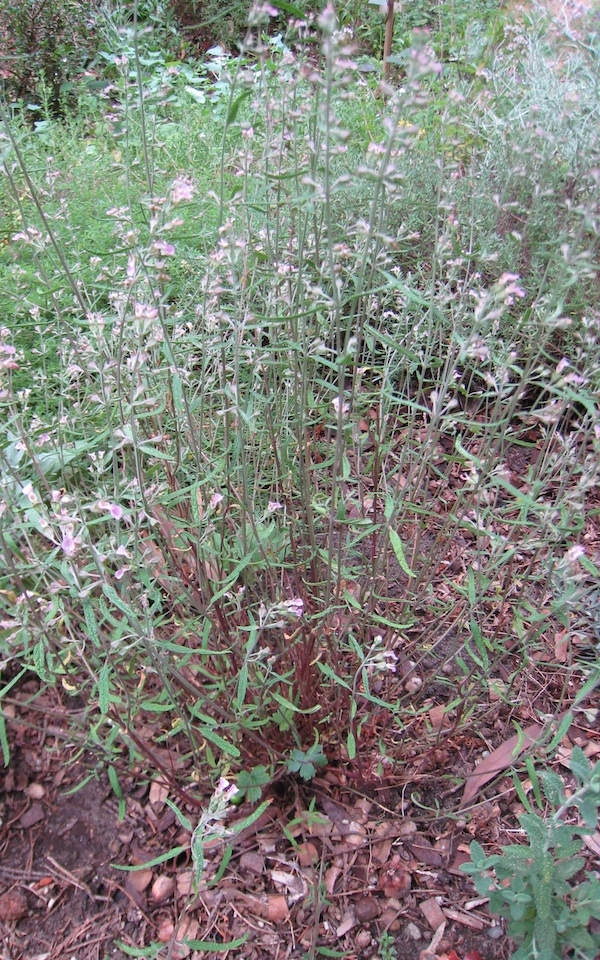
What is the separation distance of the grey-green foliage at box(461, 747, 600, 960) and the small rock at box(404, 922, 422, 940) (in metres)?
0.40

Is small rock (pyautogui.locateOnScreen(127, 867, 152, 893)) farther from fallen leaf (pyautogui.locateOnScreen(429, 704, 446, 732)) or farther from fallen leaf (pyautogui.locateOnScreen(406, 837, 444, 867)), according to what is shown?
fallen leaf (pyautogui.locateOnScreen(429, 704, 446, 732))

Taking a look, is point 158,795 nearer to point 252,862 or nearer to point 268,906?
point 252,862

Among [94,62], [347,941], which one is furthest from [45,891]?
[94,62]

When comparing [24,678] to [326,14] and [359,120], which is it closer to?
[326,14]

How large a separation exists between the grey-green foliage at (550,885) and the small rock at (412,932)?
403 mm

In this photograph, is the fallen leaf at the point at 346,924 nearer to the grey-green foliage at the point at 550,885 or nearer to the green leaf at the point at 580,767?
the grey-green foliage at the point at 550,885

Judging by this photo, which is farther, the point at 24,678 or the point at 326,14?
the point at 24,678

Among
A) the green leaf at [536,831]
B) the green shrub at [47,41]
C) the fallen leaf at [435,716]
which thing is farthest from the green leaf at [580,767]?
the green shrub at [47,41]

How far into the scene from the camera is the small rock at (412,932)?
186cm

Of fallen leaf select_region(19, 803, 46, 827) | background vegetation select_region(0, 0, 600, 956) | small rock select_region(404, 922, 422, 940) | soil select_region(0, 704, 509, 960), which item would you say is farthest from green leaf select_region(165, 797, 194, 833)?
fallen leaf select_region(19, 803, 46, 827)

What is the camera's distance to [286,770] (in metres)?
2.08

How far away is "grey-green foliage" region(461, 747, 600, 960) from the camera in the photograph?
1.41 meters

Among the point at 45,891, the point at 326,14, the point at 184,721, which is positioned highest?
the point at 326,14

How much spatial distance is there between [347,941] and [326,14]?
220 centimetres
